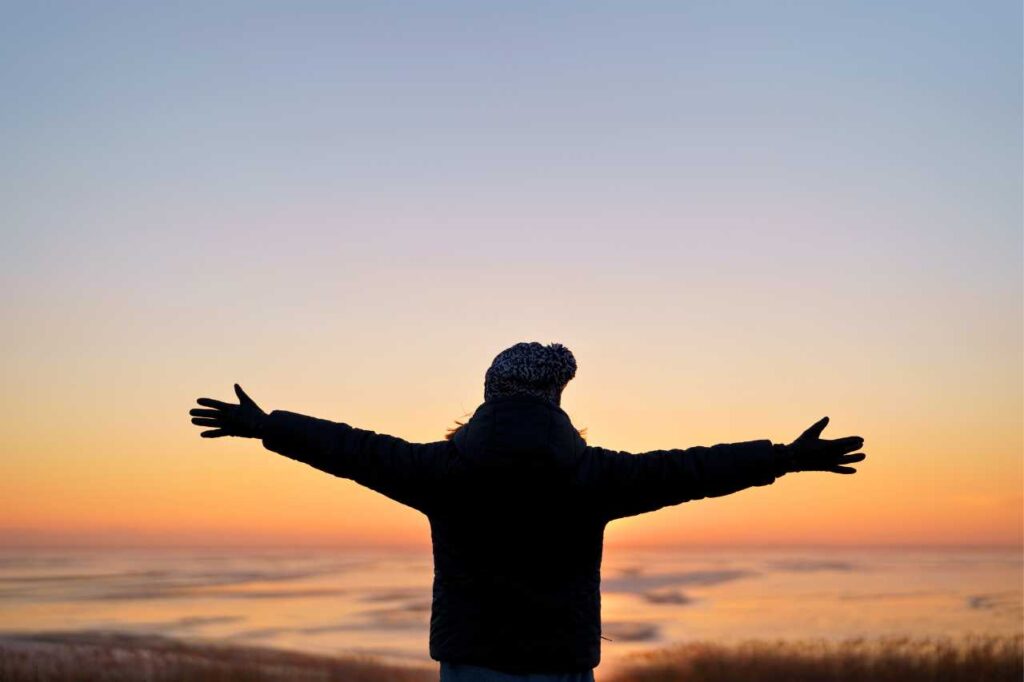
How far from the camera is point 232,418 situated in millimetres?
5910

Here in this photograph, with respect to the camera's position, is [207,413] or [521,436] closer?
[521,436]

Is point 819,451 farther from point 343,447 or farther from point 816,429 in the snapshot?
point 343,447

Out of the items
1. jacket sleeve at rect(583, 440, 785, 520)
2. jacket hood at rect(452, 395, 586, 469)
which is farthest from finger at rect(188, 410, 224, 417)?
jacket sleeve at rect(583, 440, 785, 520)

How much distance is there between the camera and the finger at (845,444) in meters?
5.91

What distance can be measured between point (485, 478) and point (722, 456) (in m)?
1.14

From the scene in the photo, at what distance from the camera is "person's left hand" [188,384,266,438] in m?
5.89

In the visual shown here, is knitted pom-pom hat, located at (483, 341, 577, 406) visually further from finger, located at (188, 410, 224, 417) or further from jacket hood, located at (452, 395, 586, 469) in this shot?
finger, located at (188, 410, 224, 417)

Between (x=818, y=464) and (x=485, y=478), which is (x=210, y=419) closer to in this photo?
(x=485, y=478)

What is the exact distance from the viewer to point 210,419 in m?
5.94

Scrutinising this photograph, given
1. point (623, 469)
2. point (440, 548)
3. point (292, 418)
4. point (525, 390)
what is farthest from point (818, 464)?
point (292, 418)

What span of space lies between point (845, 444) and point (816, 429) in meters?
0.16

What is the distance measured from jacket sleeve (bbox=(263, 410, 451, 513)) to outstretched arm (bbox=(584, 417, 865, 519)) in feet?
2.48

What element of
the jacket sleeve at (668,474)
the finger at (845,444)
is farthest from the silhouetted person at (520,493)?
the finger at (845,444)

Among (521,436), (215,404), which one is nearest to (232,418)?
(215,404)
